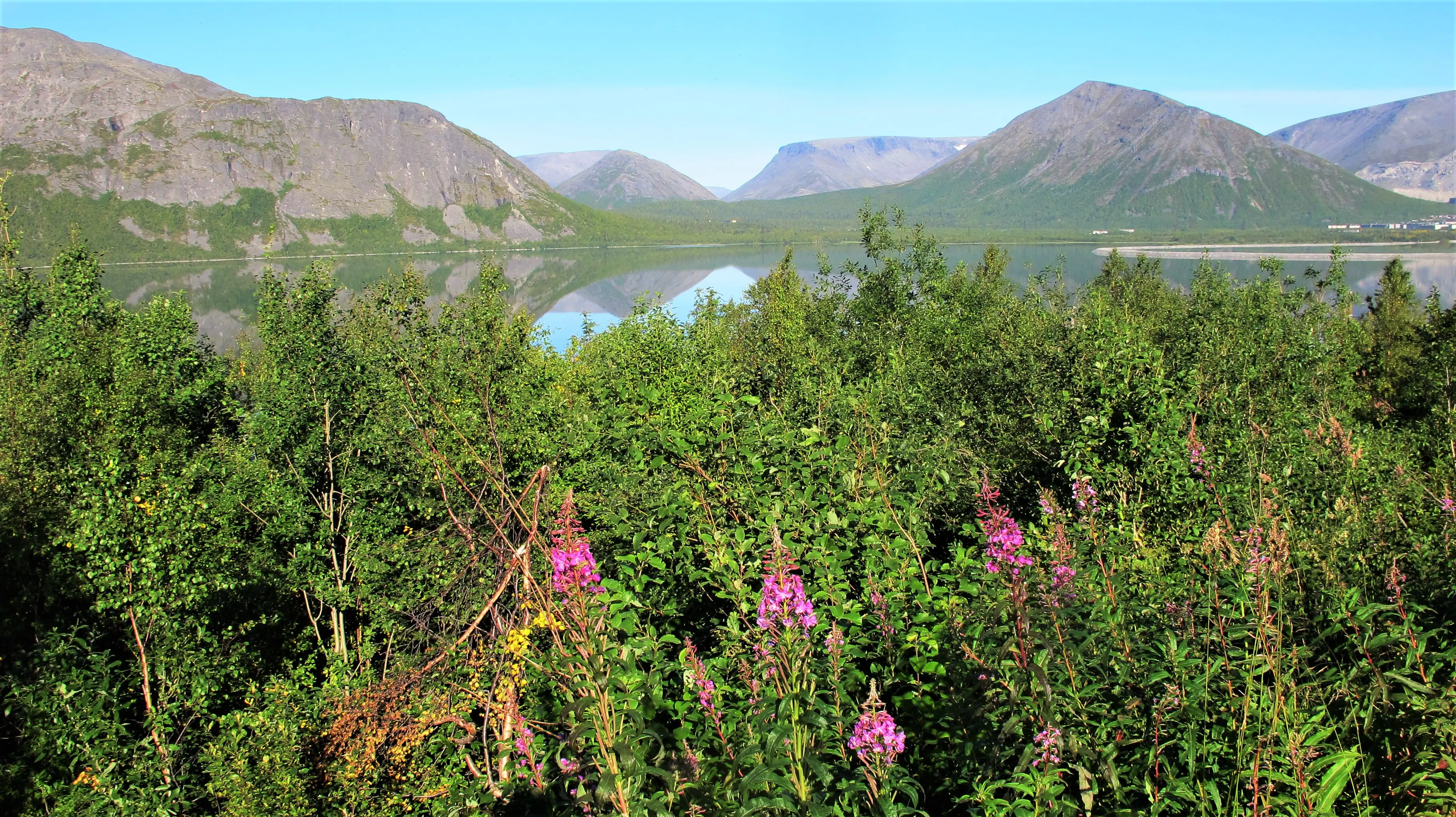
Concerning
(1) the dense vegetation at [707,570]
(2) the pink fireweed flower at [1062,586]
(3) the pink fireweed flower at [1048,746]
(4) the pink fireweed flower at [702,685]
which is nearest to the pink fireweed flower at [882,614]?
(1) the dense vegetation at [707,570]

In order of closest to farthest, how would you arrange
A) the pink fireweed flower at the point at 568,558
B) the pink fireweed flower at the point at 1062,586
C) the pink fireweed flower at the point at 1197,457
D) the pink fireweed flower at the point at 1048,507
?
the pink fireweed flower at the point at 568,558
the pink fireweed flower at the point at 1062,586
the pink fireweed flower at the point at 1048,507
the pink fireweed flower at the point at 1197,457

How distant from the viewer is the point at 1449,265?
129375 millimetres

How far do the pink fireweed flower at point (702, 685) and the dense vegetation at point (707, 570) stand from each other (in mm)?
39

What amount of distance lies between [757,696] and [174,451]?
18.2m

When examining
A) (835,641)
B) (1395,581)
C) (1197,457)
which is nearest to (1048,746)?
(835,641)

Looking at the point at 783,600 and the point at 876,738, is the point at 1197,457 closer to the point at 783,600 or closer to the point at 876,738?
the point at 876,738

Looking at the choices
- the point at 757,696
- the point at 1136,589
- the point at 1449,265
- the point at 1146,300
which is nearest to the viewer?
the point at 757,696

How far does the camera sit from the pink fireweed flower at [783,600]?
134 inches

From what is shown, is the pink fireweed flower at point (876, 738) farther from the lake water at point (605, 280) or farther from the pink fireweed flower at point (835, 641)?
the lake water at point (605, 280)

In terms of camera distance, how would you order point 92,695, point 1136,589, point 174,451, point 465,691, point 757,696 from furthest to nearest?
point 174,451, point 92,695, point 465,691, point 1136,589, point 757,696

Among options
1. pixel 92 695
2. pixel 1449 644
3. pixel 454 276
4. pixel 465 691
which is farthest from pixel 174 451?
pixel 454 276

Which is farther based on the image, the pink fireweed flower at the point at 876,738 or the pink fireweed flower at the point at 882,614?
the pink fireweed flower at the point at 882,614

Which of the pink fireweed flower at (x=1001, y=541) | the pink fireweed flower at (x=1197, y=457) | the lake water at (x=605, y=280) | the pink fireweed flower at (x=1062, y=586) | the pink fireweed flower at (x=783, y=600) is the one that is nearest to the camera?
the pink fireweed flower at (x=783, y=600)

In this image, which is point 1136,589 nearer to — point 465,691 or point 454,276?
point 465,691
